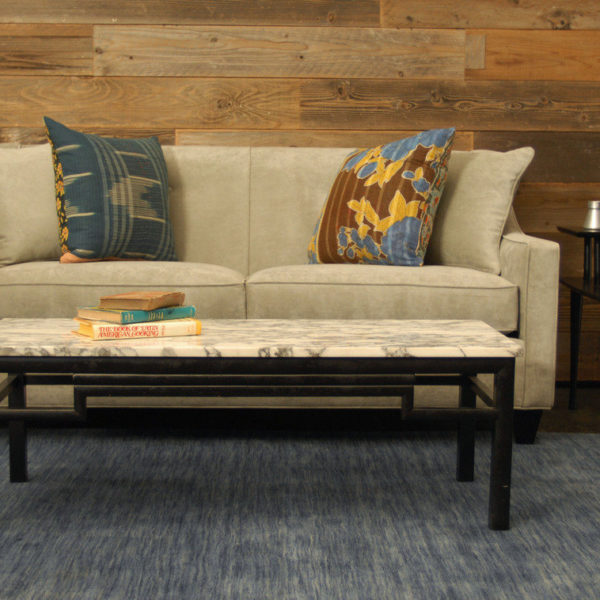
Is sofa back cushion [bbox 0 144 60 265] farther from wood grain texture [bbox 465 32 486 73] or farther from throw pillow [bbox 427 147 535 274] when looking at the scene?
wood grain texture [bbox 465 32 486 73]

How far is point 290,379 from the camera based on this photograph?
1490 mm

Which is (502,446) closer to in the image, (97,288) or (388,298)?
(388,298)

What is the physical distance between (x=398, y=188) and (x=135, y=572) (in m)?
1.45

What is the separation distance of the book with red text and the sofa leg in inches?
43.1

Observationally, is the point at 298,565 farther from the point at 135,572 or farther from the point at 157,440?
the point at 157,440

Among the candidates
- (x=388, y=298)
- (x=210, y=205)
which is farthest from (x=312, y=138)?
(x=388, y=298)

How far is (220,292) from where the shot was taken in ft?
7.09

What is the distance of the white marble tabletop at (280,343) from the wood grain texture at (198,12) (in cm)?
170

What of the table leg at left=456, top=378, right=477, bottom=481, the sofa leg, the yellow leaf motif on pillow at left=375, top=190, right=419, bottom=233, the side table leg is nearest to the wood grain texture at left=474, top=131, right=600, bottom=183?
the side table leg

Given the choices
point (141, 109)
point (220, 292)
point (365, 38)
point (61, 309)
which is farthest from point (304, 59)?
point (61, 309)

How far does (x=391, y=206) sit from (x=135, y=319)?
1090 mm

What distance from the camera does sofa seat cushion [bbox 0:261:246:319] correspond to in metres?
2.15

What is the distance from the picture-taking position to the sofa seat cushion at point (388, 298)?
7.00 ft

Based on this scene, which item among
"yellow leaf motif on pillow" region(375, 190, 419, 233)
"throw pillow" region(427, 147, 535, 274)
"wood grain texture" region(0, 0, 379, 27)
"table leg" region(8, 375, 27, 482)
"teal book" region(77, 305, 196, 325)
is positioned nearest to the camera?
"teal book" region(77, 305, 196, 325)
